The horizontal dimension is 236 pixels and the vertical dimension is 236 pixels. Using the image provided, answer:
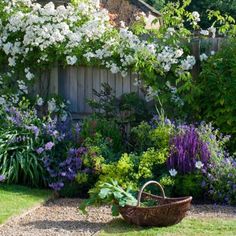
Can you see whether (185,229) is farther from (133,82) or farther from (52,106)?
(52,106)

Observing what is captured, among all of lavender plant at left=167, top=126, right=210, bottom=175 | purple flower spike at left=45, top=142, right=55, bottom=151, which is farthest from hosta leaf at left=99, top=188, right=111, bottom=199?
purple flower spike at left=45, top=142, right=55, bottom=151

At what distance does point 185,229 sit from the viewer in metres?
6.43

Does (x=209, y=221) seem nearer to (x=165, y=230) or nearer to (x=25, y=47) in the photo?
(x=165, y=230)

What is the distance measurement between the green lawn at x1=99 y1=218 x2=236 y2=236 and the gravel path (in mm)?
175

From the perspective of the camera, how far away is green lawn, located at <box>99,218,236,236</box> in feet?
20.6

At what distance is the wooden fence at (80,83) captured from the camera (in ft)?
31.8

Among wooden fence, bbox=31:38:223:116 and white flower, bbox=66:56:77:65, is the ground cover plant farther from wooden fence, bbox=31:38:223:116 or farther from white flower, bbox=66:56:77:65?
wooden fence, bbox=31:38:223:116

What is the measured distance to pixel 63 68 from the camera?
10.1m

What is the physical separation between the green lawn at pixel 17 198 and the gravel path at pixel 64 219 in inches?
3.8

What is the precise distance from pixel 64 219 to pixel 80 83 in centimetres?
350

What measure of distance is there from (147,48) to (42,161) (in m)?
2.31

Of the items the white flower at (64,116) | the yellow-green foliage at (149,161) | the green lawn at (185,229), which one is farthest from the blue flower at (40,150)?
the green lawn at (185,229)

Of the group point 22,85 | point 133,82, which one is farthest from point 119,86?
point 22,85

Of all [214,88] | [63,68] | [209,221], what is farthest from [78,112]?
[209,221]
